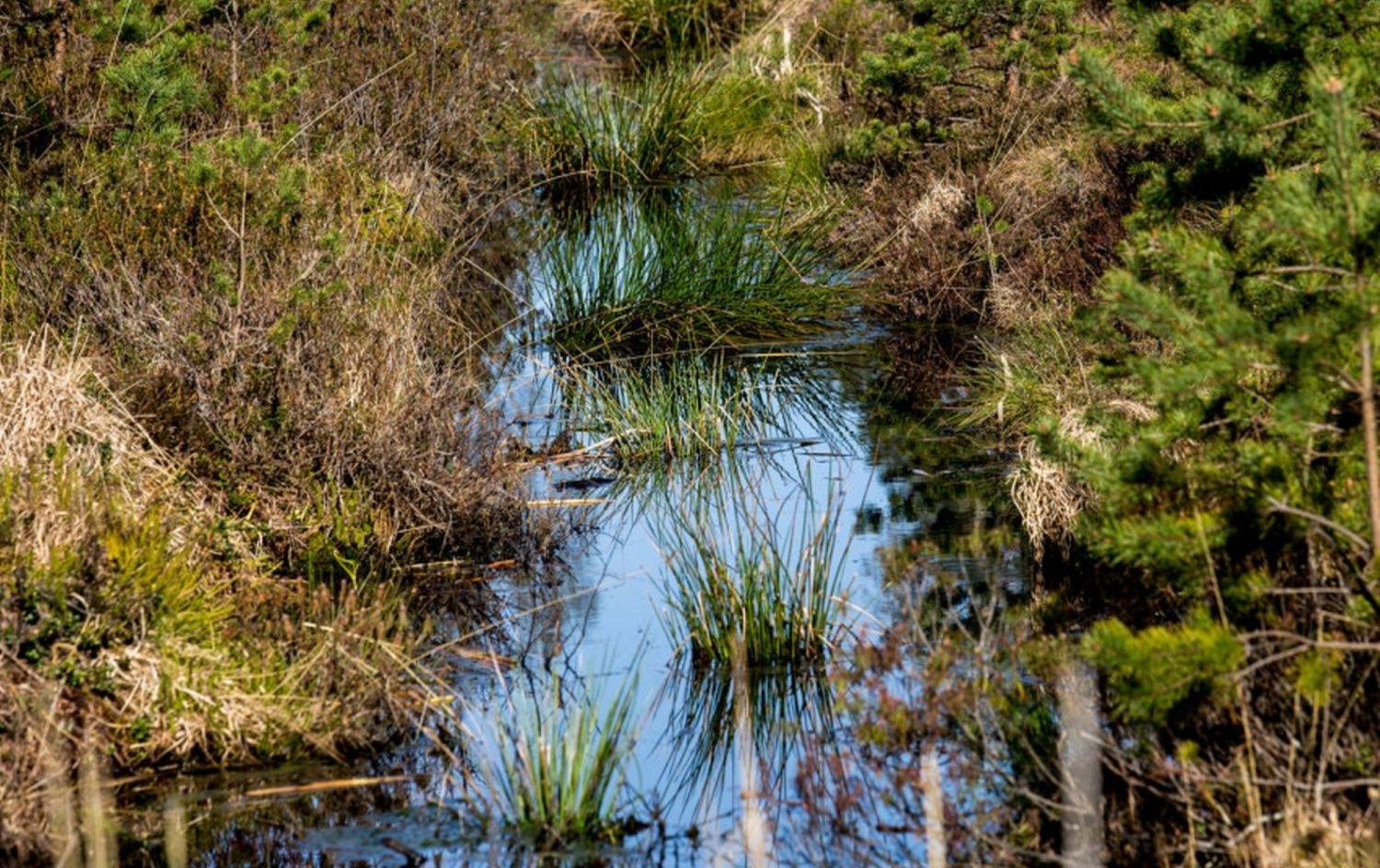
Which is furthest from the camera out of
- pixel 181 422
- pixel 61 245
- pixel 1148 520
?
pixel 61 245

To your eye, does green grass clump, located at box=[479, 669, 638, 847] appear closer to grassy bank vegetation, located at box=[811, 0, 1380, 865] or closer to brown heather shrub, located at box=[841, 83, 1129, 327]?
grassy bank vegetation, located at box=[811, 0, 1380, 865]

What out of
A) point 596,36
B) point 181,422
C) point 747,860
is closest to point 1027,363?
point 181,422

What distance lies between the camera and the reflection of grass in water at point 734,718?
5758 millimetres

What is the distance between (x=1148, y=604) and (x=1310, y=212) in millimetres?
1623

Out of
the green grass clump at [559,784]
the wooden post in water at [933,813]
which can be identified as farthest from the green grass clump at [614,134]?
the wooden post in water at [933,813]

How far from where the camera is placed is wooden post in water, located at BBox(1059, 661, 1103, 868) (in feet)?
14.6

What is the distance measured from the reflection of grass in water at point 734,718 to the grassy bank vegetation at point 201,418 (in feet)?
2.98

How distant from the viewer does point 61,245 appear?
802cm

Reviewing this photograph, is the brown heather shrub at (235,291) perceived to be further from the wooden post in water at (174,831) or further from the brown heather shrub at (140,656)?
the wooden post in water at (174,831)

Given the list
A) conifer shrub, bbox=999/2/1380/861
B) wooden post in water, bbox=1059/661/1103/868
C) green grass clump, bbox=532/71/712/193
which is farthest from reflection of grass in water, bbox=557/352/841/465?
green grass clump, bbox=532/71/712/193

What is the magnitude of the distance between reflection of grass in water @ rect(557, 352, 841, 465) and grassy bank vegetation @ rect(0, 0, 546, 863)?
82 cm

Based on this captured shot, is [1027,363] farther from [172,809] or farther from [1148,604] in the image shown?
[172,809]

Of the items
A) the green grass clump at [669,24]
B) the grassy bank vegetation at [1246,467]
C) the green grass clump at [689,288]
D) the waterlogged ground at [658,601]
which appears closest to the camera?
the grassy bank vegetation at [1246,467]

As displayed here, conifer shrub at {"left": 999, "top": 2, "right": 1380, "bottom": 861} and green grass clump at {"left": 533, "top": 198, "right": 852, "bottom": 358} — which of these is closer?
conifer shrub at {"left": 999, "top": 2, "right": 1380, "bottom": 861}
